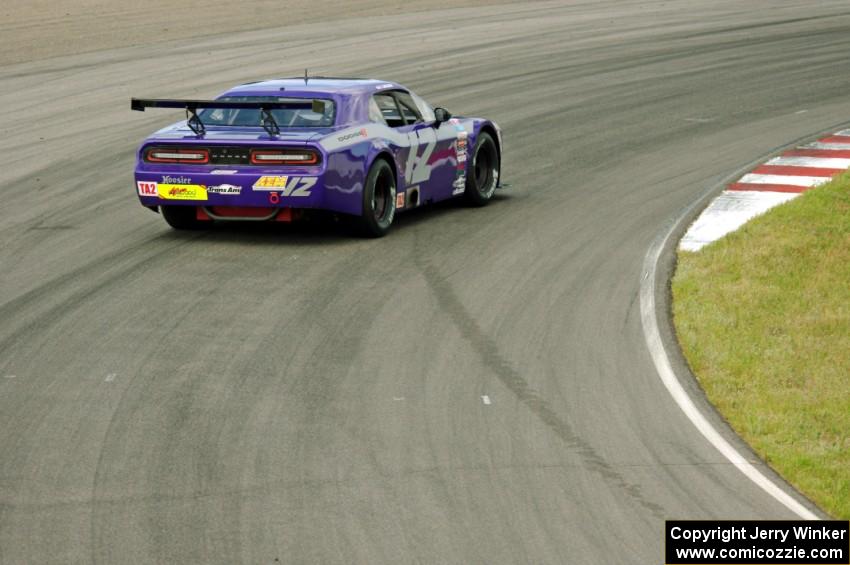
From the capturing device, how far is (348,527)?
21.9 ft

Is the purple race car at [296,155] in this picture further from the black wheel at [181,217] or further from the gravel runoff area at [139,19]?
the gravel runoff area at [139,19]

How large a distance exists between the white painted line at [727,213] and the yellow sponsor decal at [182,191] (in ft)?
13.4

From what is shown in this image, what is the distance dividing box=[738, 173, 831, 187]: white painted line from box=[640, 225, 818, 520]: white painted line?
3.42 meters

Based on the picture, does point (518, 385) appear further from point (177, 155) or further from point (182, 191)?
point (177, 155)

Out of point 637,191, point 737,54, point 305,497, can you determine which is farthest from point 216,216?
point 737,54

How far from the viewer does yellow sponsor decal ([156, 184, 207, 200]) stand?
12.4 meters

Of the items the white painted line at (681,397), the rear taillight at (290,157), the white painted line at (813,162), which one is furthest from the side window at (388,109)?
the white painted line at (813,162)

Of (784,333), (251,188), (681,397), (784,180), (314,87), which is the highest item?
(314,87)

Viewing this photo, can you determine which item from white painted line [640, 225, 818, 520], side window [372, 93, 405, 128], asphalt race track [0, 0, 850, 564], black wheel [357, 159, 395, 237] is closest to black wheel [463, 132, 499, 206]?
asphalt race track [0, 0, 850, 564]

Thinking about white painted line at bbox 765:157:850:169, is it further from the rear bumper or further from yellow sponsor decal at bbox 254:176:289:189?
yellow sponsor decal at bbox 254:176:289:189

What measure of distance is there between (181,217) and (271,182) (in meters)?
1.40

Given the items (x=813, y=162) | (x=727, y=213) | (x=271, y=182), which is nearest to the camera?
(x=271, y=182)

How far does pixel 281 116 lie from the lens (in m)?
12.9

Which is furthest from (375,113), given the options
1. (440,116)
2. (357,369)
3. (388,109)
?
(357,369)
